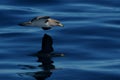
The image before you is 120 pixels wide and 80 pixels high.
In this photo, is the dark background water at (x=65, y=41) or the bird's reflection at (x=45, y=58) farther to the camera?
the dark background water at (x=65, y=41)

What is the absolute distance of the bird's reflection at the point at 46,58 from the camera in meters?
19.2

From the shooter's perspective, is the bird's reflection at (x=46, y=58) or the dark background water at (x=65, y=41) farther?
the dark background water at (x=65, y=41)

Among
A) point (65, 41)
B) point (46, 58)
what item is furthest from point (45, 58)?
point (65, 41)

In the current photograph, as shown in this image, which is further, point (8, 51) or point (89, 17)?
point (89, 17)

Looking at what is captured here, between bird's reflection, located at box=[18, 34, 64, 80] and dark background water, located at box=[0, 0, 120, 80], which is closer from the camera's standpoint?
bird's reflection, located at box=[18, 34, 64, 80]

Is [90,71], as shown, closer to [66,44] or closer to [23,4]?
[66,44]

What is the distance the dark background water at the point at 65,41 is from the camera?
19564mm

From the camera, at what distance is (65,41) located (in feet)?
75.6

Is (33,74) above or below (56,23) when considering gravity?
below

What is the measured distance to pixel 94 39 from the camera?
76.4 ft

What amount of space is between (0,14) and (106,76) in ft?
28.7

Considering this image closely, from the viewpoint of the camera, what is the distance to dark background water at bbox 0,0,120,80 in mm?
19564

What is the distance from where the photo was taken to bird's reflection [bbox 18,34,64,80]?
19.2m

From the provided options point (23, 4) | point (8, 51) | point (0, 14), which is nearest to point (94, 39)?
point (8, 51)
